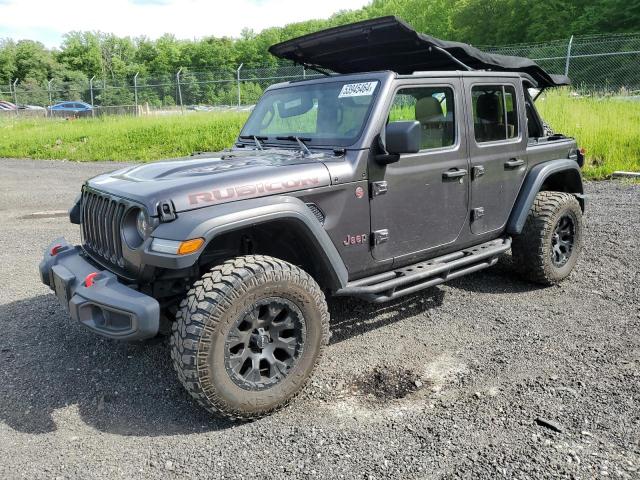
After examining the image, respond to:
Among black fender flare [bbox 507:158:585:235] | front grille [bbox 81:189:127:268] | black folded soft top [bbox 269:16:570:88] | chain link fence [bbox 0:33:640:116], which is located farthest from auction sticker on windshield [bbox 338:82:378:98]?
chain link fence [bbox 0:33:640:116]

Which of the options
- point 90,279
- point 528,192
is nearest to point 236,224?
point 90,279

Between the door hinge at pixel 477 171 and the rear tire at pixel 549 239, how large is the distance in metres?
0.92

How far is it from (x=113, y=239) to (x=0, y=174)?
12425mm

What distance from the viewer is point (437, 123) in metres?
4.09

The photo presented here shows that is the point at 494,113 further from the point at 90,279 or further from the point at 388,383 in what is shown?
the point at 90,279

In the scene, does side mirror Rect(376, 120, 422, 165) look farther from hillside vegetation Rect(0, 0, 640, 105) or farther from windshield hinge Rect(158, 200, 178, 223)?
hillside vegetation Rect(0, 0, 640, 105)

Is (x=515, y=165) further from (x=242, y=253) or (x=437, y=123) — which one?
(x=242, y=253)

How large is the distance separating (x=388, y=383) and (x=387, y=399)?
194mm

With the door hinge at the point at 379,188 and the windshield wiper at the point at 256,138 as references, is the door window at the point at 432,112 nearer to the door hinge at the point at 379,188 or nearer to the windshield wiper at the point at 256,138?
the door hinge at the point at 379,188

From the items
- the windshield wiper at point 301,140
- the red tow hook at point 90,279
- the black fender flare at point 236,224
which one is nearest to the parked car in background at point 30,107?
the windshield wiper at point 301,140

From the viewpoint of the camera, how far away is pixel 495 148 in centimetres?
441

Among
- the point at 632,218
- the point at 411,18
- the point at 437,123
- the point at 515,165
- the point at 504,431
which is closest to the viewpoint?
the point at 504,431

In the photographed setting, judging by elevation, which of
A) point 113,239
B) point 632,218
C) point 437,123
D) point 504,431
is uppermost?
point 437,123

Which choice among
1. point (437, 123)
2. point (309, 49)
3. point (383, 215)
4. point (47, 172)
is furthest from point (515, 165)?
point (47, 172)
